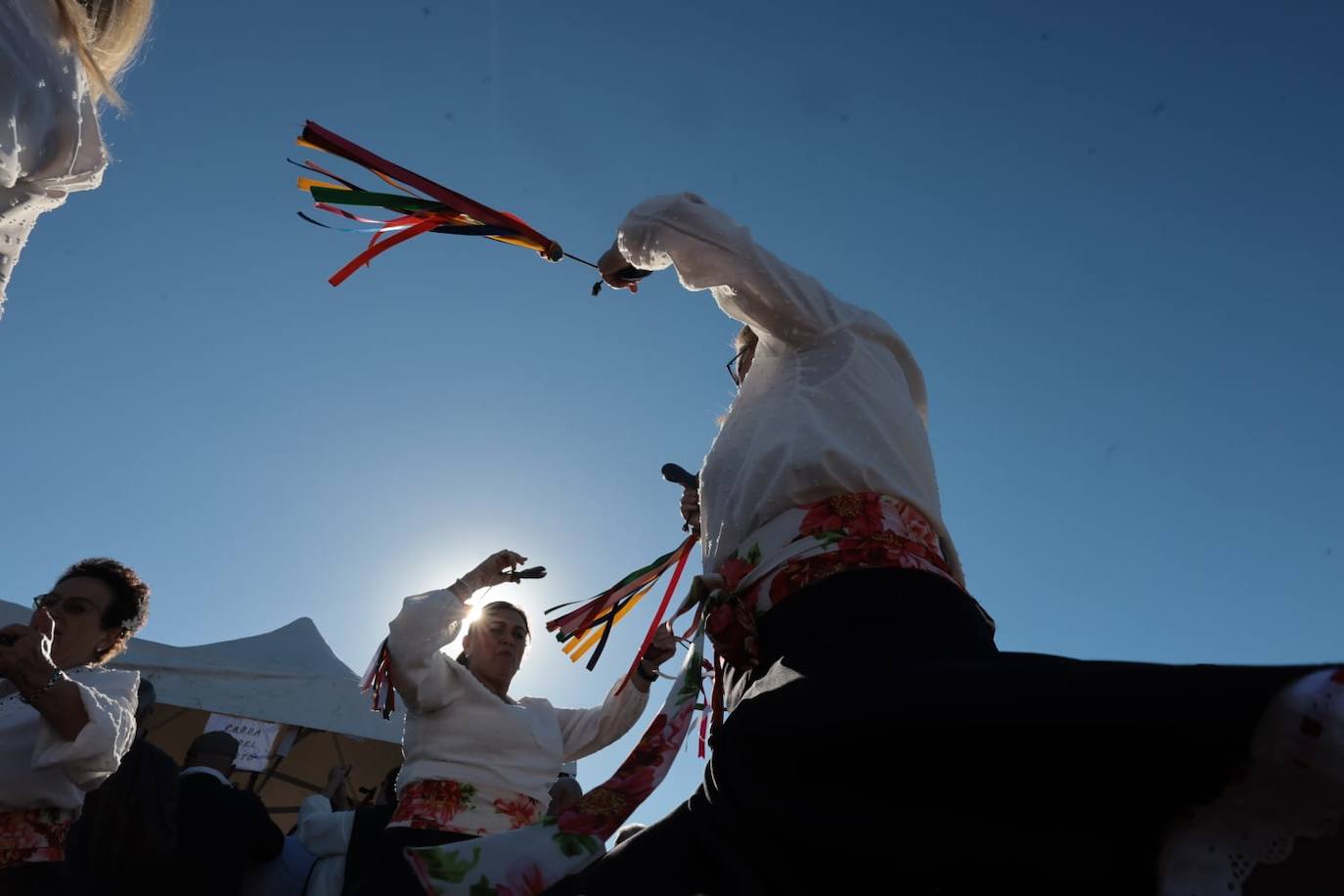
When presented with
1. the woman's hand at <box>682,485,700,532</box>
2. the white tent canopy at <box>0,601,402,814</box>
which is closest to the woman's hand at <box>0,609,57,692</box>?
the woman's hand at <box>682,485,700,532</box>

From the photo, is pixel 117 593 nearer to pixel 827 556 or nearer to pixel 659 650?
pixel 659 650

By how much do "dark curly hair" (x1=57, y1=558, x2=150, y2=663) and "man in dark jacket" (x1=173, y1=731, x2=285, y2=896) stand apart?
0.55 metres

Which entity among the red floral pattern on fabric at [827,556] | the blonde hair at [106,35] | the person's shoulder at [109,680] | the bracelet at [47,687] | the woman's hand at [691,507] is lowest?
the bracelet at [47,687]

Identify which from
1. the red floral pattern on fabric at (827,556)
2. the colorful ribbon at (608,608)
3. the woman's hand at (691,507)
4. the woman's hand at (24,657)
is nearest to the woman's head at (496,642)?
the colorful ribbon at (608,608)

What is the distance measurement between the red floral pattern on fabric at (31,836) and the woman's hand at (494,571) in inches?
51.9

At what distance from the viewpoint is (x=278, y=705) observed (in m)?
7.47

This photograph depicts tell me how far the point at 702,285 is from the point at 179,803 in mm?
2754

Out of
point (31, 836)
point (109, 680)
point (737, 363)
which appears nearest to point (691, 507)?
point (737, 363)

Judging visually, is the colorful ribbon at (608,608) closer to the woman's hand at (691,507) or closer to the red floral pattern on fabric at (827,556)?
the woman's hand at (691,507)

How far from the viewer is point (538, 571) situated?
3.35 m

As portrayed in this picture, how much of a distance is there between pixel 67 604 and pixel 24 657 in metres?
0.68

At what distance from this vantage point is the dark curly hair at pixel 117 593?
280cm

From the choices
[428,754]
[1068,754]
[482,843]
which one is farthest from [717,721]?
[428,754]

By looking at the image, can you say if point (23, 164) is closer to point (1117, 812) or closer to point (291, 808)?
point (1117, 812)
